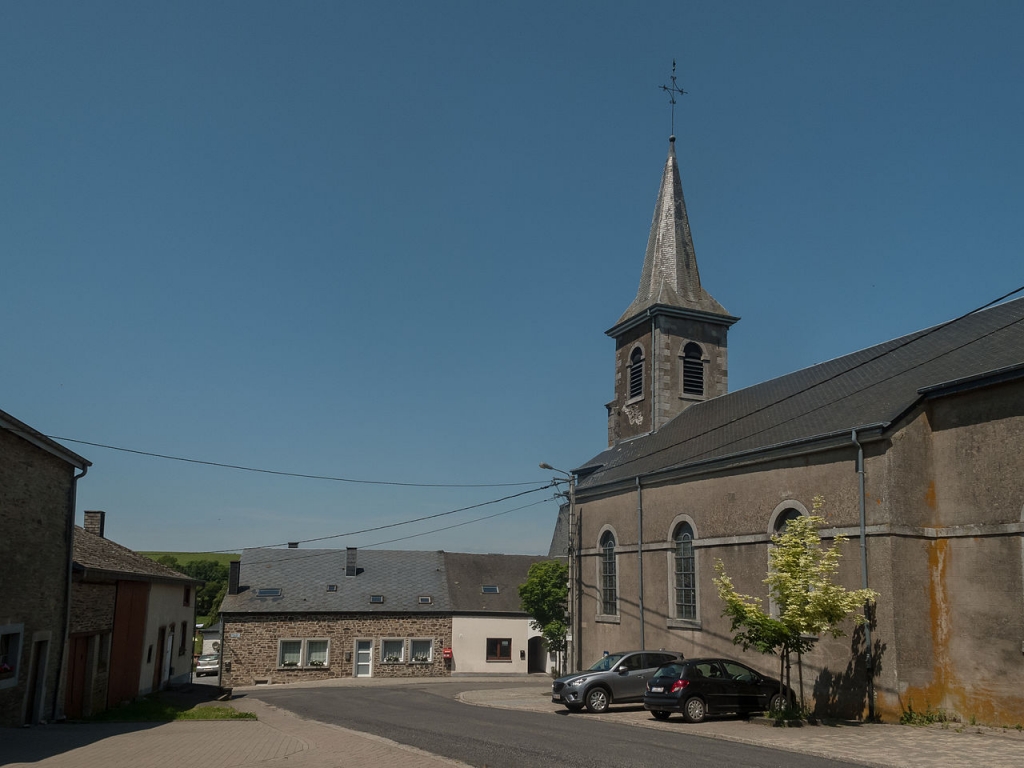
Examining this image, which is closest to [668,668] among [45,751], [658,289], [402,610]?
[45,751]

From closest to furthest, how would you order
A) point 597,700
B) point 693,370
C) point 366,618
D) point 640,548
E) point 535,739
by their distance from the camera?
point 535,739
point 597,700
point 640,548
point 693,370
point 366,618

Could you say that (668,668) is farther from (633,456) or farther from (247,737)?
(633,456)

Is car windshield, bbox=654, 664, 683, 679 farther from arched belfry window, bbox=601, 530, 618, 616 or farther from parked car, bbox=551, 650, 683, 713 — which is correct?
arched belfry window, bbox=601, 530, 618, 616

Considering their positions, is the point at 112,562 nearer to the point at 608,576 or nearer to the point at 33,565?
the point at 33,565

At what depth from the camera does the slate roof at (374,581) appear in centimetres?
4588

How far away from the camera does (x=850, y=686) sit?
18.6m

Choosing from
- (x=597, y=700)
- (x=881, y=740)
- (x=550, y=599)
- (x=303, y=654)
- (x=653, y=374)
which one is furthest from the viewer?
(x=303, y=654)

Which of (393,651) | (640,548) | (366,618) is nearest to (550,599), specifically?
(393,651)

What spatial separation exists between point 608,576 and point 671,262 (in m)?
13.3

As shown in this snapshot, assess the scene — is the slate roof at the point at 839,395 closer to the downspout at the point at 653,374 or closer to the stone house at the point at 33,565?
the downspout at the point at 653,374

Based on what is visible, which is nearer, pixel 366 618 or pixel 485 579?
pixel 366 618

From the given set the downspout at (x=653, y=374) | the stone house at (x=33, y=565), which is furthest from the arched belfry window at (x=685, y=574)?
the stone house at (x=33, y=565)

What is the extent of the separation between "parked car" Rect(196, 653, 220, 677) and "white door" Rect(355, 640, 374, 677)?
784cm

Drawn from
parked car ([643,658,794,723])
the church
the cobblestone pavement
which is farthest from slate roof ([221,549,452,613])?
parked car ([643,658,794,723])
